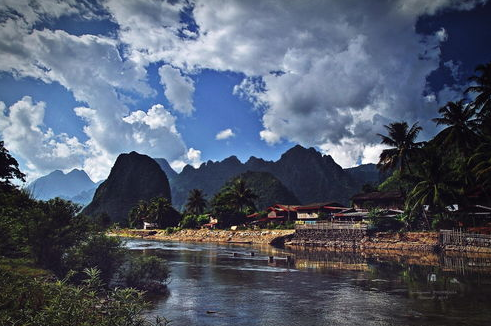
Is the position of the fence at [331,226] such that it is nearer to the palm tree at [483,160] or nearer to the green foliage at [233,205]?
the palm tree at [483,160]

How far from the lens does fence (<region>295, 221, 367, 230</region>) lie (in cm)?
5562

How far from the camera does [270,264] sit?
33.3 meters

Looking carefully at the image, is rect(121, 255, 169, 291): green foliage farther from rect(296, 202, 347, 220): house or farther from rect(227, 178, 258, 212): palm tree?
rect(227, 178, 258, 212): palm tree

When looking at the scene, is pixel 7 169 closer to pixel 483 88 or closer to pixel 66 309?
pixel 66 309

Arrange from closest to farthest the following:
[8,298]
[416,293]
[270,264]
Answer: [8,298] < [416,293] < [270,264]

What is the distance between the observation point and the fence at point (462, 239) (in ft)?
131

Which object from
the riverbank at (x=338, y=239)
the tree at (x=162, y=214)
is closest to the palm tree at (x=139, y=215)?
the tree at (x=162, y=214)

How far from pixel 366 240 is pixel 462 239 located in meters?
14.0

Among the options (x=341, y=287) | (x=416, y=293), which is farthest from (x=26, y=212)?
(x=416, y=293)

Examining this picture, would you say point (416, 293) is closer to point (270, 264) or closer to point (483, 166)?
point (270, 264)

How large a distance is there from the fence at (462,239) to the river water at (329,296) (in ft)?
38.4

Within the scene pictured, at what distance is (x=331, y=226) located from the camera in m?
59.1

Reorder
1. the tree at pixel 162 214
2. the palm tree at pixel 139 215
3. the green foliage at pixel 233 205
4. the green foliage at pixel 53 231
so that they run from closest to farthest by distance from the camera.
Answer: the green foliage at pixel 53 231 → the green foliage at pixel 233 205 → the tree at pixel 162 214 → the palm tree at pixel 139 215

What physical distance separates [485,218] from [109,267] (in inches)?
1986
